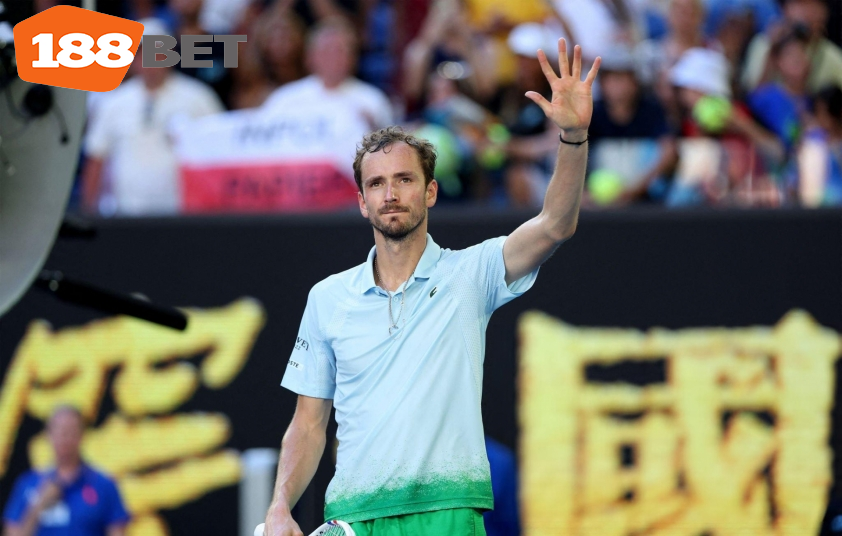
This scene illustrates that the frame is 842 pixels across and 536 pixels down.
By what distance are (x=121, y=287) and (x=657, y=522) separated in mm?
3534

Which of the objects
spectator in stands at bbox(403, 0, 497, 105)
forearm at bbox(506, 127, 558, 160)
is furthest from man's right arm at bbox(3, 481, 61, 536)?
forearm at bbox(506, 127, 558, 160)

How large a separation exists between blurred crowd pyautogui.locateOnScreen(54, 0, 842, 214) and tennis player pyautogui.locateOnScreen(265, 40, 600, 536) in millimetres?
3669

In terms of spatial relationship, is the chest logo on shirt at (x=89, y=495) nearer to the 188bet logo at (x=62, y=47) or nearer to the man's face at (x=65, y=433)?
the man's face at (x=65, y=433)

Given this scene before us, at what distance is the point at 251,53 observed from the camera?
793 centimetres

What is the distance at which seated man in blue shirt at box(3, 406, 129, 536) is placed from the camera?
741cm

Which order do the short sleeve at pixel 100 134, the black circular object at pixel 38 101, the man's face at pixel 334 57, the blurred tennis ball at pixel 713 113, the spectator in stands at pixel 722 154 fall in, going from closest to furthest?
1. the black circular object at pixel 38 101
2. the spectator in stands at pixel 722 154
3. the blurred tennis ball at pixel 713 113
4. the man's face at pixel 334 57
5. the short sleeve at pixel 100 134

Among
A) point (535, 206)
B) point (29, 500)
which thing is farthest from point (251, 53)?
point (29, 500)

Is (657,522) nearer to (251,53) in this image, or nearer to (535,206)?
(535,206)

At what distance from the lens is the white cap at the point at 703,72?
24.2 ft

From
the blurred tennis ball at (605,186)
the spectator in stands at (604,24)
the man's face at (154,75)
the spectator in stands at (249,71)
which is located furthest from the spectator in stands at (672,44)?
the man's face at (154,75)

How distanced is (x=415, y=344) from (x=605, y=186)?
13.1ft

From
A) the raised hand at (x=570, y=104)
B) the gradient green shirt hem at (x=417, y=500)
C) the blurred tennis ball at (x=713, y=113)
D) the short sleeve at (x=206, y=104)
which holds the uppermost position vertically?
the short sleeve at (x=206, y=104)

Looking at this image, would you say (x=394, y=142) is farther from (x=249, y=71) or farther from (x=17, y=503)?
(x=17, y=503)

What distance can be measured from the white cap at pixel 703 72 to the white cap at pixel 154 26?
136 inches
